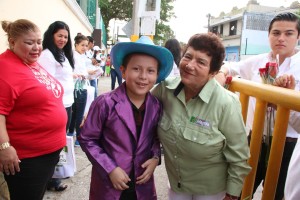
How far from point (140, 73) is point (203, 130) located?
0.52 metres

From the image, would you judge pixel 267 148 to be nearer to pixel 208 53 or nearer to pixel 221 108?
pixel 221 108

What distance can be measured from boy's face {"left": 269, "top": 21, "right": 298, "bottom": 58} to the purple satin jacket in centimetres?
117

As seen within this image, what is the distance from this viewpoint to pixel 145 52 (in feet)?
5.67

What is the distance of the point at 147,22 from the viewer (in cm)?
607

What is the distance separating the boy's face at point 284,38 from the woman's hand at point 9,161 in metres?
2.03

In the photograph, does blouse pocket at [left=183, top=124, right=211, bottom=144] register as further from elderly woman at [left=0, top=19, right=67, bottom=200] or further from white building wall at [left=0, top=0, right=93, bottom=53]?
white building wall at [left=0, top=0, right=93, bottom=53]

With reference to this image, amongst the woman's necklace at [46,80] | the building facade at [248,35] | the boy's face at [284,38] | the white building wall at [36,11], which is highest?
the building facade at [248,35]

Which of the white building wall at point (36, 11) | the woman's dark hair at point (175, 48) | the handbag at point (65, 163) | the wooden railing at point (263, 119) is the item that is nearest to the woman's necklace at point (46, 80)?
the handbag at point (65, 163)

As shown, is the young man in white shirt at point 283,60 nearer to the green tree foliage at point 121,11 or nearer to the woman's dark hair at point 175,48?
the woman's dark hair at point 175,48

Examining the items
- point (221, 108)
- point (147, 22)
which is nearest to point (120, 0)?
point (147, 22)

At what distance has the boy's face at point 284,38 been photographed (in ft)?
6.86

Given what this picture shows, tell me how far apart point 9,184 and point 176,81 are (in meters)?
1.34

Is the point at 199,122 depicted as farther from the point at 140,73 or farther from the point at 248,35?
the point at 248,35

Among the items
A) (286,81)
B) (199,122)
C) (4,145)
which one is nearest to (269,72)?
(286,81)
